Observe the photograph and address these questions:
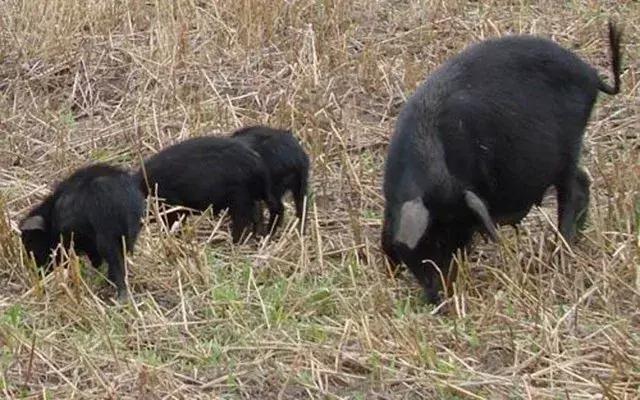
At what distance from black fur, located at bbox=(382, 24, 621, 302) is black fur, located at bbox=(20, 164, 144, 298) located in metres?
1.26

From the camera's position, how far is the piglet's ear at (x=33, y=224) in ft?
23.5

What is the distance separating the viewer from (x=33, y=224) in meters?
7.15

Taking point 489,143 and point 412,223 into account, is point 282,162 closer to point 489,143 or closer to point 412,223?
point 489,143

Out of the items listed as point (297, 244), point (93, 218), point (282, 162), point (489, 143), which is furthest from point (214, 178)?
A: point (489, 143)

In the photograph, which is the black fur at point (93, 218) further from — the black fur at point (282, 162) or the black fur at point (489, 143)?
the black fur at point (489, 143)

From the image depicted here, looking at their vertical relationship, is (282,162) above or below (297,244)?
above

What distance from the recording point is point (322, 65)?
969 cm

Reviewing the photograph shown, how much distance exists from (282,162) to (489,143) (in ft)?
4.74

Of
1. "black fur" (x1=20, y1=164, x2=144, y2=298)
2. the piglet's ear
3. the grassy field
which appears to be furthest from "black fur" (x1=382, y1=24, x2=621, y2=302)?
the piglet's ear

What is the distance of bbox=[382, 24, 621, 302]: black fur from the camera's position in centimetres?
646

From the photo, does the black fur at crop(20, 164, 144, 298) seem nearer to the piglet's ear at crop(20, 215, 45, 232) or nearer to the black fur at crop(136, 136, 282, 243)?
the piglet's ear at crop(20, 215, 45, 232)

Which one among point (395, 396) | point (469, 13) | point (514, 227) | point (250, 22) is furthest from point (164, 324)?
point (469, 13)

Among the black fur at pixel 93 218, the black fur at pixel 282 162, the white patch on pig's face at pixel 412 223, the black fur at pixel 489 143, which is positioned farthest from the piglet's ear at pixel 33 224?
the white patch on pig's face at pixel 412 223

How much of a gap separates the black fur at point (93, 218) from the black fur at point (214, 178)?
0.49 m
